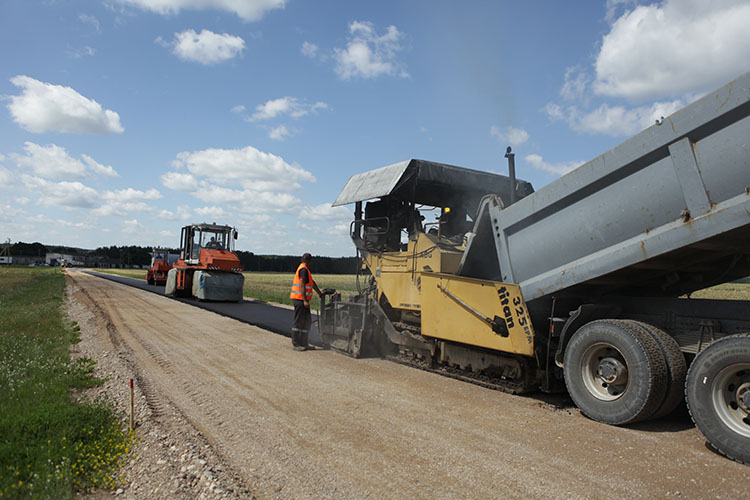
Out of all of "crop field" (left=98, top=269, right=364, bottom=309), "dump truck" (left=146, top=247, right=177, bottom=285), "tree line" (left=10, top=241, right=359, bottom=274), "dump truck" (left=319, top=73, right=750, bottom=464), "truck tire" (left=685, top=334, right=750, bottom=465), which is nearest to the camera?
"truck tire" (left=685, top=334, right=750, bottom=465)

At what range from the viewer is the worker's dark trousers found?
8.41 meters

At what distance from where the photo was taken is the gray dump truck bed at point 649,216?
142 inches

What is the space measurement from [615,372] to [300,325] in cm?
528

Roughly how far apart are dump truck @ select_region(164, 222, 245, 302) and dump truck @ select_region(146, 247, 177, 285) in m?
10.0

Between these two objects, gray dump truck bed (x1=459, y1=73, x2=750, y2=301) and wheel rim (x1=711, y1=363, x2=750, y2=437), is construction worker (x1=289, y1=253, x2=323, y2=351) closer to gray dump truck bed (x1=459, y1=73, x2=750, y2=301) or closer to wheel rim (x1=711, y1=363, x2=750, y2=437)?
gray dump truck bed (x1=459, y1=73, x2=750, y2=301)

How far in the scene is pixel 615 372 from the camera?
14.5ft

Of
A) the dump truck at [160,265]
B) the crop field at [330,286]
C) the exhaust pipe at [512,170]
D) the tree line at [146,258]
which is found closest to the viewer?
the exhaust pipe at [512,170]

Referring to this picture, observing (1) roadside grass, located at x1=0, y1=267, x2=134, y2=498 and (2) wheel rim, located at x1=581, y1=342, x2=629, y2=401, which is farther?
(2) wheel rim, located at x1=581, y1=342, x2=629, y2=401

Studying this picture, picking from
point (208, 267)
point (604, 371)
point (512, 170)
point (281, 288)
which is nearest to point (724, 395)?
point (604, 371)

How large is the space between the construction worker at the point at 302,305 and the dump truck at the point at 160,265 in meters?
23.4

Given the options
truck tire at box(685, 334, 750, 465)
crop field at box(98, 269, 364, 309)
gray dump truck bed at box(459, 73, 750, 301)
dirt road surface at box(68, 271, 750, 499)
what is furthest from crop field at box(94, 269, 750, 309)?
dirt road surface at box(68, 271, 750, 499)

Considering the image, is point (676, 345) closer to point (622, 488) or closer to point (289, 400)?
point (622, 488)

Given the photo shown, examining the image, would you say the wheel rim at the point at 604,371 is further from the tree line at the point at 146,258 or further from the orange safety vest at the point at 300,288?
the tree line at the point at 146,258

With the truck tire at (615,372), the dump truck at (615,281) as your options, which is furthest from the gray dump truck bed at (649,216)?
the truck tire at (615,372)
